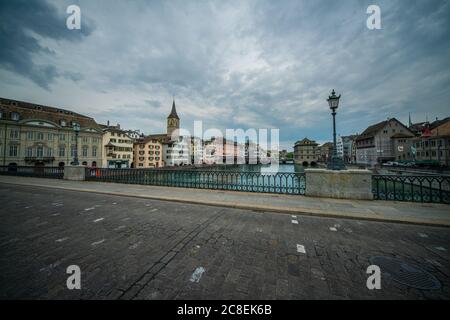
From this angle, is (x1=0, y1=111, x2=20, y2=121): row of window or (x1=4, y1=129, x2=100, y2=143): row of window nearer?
(x1=0, y1=111, x2=20, y2=121): row of window

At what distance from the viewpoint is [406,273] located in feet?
8.77

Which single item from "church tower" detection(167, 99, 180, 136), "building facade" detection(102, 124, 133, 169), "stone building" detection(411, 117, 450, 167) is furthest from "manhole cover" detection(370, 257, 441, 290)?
"church tower" detection(167, 99, 180, 136)

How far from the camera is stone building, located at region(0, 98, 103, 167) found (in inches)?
1353

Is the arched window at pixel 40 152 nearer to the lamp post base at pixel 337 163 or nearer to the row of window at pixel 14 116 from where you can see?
the row of window at pixel 14 116

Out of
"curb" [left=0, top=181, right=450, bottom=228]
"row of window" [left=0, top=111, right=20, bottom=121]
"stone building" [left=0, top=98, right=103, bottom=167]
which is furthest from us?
"stone building" [left=0, top=98, right=103, bottom=167]

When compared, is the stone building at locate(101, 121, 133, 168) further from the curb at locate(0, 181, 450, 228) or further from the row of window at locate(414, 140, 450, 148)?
the row of window at locate(414, 140, 450, 148)

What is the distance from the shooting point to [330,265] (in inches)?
112

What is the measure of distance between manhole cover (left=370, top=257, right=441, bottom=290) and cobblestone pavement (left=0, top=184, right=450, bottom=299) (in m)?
0.11

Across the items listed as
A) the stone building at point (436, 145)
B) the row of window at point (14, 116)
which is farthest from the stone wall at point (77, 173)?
the stone building at point (436, 145)

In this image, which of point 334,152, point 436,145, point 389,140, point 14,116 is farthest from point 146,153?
point 436,145

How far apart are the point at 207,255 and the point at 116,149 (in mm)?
60677

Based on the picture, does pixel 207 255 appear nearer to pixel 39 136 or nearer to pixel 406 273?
pixel 406 273
